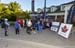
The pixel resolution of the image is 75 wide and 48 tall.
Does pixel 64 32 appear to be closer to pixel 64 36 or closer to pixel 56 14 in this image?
pixel 64 36

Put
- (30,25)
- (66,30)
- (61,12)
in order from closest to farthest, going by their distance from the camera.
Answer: (66,30), (30,25), (61,12)

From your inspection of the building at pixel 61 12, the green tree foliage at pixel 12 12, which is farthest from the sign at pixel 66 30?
the green tree foliage at pixel 12 12

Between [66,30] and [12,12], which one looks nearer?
[66,30]

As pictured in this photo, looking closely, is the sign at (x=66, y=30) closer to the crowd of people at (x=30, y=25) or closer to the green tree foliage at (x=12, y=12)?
the crowd of people at (x=30, y=25)

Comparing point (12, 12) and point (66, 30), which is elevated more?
point (66, 30)

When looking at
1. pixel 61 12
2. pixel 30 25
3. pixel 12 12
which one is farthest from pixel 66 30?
pixel 12 12

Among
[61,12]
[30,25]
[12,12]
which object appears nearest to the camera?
[30,25]

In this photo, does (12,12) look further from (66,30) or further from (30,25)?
(66,30)

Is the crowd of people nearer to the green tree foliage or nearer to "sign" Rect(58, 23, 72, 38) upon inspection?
"sign" Rect(58, 23, 72, 38)

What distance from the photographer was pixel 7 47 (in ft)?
42.4

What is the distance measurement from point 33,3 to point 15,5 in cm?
2246

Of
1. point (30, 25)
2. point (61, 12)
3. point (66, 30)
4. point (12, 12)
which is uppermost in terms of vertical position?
point (66, 30)

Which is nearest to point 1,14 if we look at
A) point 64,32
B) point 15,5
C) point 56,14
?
point 15,5

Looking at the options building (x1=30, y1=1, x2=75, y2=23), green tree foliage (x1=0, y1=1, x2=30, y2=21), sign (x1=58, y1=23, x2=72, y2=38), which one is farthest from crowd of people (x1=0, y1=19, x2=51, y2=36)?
green tree foliage (x1=0, y1=1, x2=30, y2=21)
